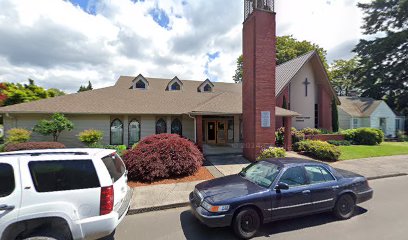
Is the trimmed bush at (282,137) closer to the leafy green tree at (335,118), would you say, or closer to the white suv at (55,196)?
the leafy green tree at (335,118)

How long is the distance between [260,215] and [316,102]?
71.1 ft

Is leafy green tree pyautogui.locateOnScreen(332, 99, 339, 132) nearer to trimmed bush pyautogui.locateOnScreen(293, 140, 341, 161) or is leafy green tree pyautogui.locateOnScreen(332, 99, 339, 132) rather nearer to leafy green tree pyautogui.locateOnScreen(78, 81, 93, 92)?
trimmed bush pyautogui.locateOnScreen(293, 140, 341, 161)

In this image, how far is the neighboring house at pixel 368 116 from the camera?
2828 centimetres

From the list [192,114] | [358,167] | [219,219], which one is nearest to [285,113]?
[358,167]

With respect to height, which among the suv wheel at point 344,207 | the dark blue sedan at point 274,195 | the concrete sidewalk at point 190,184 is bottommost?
the concrete sidewalk at point 190,184

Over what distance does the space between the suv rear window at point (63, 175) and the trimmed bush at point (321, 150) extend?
1390 centimetres

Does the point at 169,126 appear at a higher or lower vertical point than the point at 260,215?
higher

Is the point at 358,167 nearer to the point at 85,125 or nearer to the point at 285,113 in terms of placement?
the point at 285,113

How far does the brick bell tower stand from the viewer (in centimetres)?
1286

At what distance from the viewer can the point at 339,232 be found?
4668mm

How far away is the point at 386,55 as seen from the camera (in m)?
37.3

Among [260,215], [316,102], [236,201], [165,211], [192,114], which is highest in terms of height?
[316,102]

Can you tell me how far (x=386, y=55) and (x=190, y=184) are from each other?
149 ft

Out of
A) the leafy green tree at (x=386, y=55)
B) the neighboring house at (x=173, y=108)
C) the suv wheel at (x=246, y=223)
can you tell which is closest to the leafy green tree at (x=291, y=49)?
the leafy green tree at (x=386, y=55)
